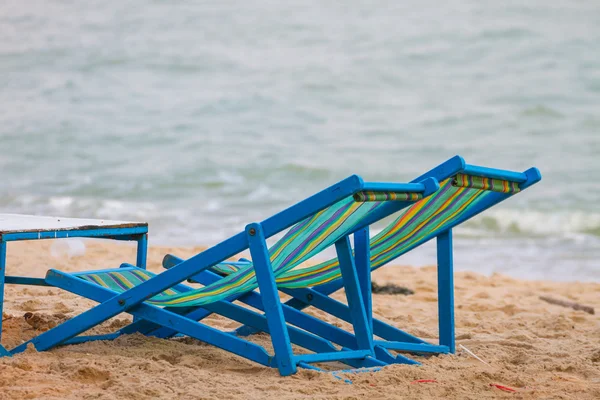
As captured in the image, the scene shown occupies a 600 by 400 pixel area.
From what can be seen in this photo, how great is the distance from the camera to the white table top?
2.97 m

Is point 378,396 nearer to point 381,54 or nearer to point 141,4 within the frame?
point 381,54

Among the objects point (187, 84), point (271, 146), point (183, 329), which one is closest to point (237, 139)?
point (271, 146)

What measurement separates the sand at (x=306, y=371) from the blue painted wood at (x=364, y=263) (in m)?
0.33

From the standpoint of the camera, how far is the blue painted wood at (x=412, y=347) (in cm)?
319

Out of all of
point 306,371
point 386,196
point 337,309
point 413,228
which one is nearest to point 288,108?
point 337,309

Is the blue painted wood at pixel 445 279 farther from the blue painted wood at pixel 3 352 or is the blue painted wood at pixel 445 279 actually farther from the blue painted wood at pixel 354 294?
the blue painted wood at pixel 3 352

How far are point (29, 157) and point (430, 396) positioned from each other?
13235 mm

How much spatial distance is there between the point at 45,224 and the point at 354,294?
1.24 metres

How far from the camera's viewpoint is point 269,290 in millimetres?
2660

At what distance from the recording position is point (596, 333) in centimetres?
426

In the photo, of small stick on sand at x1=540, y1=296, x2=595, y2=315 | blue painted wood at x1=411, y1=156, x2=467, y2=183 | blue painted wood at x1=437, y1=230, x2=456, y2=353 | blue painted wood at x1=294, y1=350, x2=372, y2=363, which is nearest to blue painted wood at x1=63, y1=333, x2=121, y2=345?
blue painted wood at x1=294, y1=350, x2=372, y2=363

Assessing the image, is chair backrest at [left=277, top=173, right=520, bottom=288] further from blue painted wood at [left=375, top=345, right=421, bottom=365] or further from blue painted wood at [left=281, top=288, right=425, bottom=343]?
blue painted wood at [left=375, top=345, right=421, bottom=365]

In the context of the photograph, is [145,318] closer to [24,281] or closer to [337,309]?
[24,281]

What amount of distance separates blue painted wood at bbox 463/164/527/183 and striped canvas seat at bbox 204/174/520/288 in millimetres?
53
